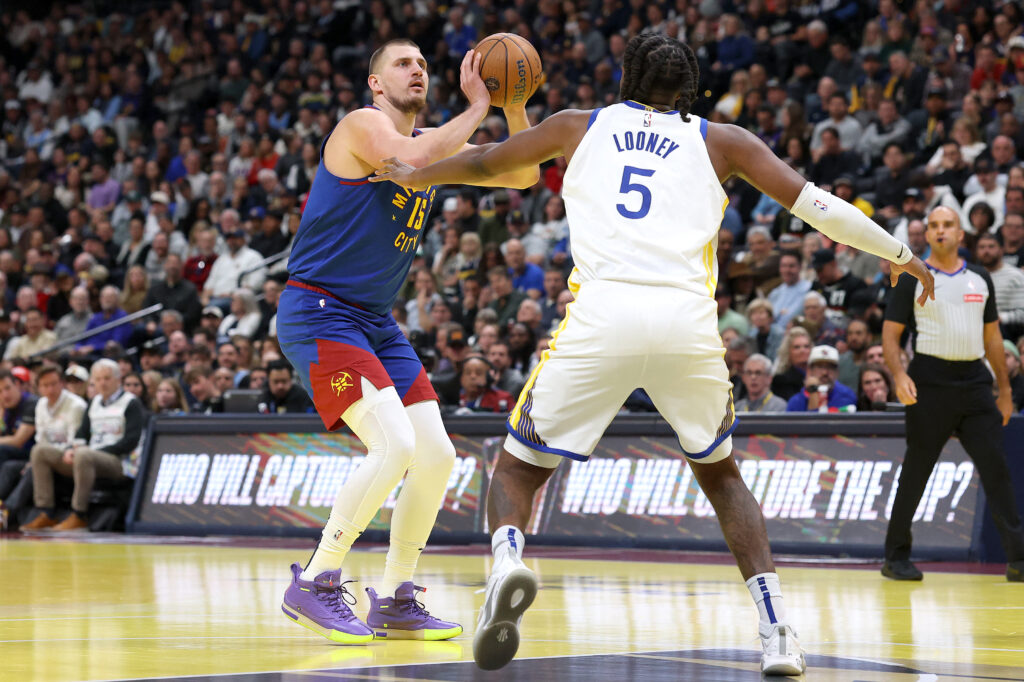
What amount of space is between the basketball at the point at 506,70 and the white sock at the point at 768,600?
2.14m

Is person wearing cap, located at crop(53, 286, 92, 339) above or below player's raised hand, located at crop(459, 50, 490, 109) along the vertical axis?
below

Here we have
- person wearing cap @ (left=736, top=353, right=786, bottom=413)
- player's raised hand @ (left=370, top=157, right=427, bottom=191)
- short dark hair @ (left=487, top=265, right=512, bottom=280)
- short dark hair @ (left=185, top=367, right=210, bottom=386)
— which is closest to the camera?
player's raised hand @ (left=370, top=157, right=427, bottom=191)

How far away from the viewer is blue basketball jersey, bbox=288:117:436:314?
6.16 meters

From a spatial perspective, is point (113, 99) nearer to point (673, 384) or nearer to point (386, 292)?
point (386, 292)

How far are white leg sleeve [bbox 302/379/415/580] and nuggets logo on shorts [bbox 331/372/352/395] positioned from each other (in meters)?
A: 0.06

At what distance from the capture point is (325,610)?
19.6 ft

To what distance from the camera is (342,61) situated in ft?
75.5

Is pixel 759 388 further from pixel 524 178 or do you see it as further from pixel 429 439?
pixel 524 178

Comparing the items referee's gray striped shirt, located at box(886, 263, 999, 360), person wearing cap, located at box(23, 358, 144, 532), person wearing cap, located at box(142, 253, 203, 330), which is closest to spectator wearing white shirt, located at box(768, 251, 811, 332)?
referee's gray striped shirt, located at box(886, 263, 999, 360)

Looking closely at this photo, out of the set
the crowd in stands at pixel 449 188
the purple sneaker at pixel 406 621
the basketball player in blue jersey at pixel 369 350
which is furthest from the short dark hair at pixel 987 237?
the purple sneaker at pixel 406 621

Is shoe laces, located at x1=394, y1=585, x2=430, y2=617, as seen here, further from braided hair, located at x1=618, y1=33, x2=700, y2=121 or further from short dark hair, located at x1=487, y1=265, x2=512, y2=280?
short dark hair, located at x1=487, y1=265, x2=512, y2=280

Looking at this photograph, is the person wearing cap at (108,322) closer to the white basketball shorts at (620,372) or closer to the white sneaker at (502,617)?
the white basketball shorts at (620,372)

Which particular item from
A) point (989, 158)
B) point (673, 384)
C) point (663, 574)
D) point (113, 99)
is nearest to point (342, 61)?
point (113, 99)

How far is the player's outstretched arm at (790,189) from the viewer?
4.86m
